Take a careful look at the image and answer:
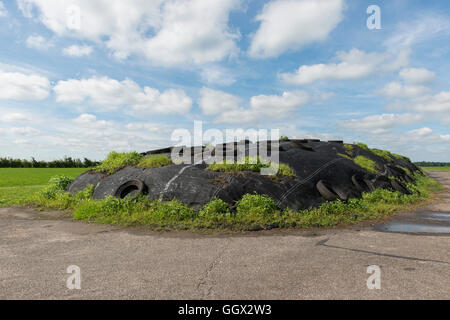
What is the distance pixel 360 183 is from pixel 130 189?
931 centimetres

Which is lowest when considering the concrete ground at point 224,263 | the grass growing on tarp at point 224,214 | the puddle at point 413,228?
the concrete ground at point 224,263

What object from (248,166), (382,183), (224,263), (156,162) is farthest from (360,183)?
(224,263)

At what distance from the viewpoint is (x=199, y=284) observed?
3.62m

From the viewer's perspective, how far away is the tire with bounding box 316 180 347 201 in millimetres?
8884

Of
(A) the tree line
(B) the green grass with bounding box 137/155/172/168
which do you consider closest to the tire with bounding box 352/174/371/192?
(B) the green grass with bounding box 137/155/172/168

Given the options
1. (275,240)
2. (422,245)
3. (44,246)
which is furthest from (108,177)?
(422,245)

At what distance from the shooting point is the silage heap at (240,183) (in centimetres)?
833

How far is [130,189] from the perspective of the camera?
9.28 m

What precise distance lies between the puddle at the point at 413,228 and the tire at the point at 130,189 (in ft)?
23.3

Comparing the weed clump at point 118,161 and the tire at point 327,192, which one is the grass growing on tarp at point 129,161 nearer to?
the weed clump at point 118,161

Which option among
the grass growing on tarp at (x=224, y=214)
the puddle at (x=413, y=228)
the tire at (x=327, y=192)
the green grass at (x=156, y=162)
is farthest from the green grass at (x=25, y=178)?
the puddle at (x=413, y=228)

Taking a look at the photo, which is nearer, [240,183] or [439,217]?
[439,217]

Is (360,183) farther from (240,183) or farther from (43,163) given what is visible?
(43,163)

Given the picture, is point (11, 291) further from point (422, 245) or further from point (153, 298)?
point (422, 245)
